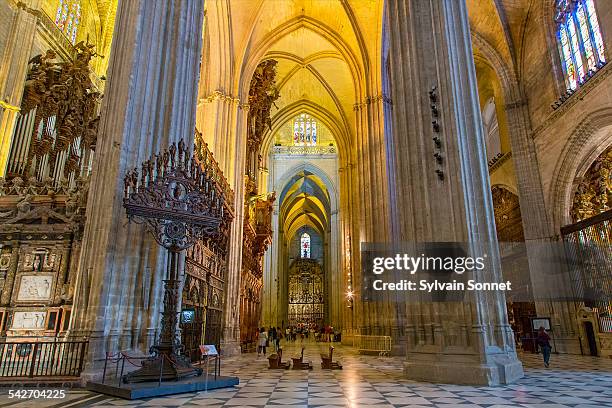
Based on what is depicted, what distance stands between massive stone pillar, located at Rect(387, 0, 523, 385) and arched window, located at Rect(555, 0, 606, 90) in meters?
6.86

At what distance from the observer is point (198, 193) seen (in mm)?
5992

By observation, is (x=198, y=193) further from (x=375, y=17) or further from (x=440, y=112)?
(x=375, y=17)

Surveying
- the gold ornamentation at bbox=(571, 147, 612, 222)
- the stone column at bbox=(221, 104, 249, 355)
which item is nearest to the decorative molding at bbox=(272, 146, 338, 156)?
the stone column at bbox=(221, 104, 249, 355)

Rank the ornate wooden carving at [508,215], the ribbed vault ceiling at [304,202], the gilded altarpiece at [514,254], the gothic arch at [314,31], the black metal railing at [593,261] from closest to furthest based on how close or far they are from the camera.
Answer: the black metal railing at [593,261] → the gilded altarpiece at [514,254] → the ornate wooden carving at [508,215] → the gothic arch at [314,31] → the ribbed vault ceiling at [304,202]

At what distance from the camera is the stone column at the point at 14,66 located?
11.4 meters

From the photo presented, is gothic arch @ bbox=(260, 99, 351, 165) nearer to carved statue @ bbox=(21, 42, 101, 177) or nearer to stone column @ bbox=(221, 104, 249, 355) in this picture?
stone column @ bbox=(221, 104, 249, 355)

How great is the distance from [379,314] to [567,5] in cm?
1291

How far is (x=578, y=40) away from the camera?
13.0 meters

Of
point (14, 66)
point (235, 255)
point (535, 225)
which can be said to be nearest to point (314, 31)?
point (235, 255)

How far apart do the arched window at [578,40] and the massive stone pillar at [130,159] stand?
1229cm

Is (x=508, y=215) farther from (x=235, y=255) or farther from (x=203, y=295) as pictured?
(x=203, y=295)

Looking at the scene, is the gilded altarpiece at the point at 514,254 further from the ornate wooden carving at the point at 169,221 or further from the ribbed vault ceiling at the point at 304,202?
the ribbed vault ceiling at the point at 304,202

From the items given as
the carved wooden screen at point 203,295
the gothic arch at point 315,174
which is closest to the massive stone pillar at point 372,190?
the carved wooden screen at point 203,295

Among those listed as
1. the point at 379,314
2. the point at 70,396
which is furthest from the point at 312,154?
the point at 70,396
